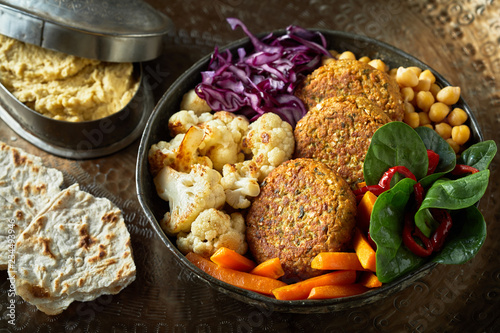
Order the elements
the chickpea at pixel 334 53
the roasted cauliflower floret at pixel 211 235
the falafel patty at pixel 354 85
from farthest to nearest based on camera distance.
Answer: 1. the chickpea at pixel 334 53
2. the falafel patty at pixel 354 85
3. the roasted cauliflower floret at pixel 211 235

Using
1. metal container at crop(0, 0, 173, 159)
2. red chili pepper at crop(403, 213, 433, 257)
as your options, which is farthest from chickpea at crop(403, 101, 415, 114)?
metal container at crop(0, 0, 173, 159)

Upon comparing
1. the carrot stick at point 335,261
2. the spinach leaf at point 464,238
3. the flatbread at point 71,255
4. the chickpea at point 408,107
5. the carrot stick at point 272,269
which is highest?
the chickpea at point 408,107

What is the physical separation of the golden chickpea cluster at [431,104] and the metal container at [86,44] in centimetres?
151

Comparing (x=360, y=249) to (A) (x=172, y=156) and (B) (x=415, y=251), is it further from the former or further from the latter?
(A) (x=172, y=156)

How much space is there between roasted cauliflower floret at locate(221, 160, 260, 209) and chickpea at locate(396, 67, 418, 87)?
3.76 feet

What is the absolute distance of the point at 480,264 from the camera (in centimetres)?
312

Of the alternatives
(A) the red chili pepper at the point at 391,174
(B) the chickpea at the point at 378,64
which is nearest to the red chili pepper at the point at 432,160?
(A) the red chili pepper at the point at 391,174

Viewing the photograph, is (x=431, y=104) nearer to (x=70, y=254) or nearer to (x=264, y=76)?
(x=264, y=76)

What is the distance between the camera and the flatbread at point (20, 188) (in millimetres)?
2896

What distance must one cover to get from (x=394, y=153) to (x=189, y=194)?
112 cm

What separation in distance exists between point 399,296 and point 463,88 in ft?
5.64

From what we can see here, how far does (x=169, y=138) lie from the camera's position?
316 cm

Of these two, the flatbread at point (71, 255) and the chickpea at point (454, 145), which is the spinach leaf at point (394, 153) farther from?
the flatbread at point (71, 255)

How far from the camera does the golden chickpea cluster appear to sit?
309 cm
